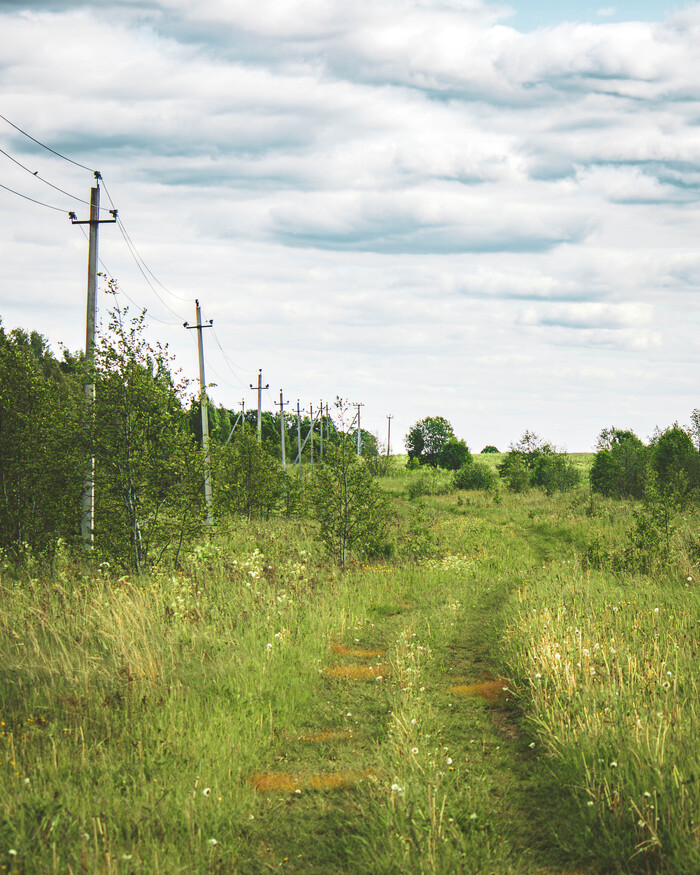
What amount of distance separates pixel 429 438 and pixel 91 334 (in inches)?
3289

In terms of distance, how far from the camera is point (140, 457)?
11.1 metres

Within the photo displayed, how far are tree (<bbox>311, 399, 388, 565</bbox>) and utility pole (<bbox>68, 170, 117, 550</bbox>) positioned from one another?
205 inches

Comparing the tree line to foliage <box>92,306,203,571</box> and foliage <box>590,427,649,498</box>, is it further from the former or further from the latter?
foliage <box>590,427,649,498</box>

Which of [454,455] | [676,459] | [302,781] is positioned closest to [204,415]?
[302,781]

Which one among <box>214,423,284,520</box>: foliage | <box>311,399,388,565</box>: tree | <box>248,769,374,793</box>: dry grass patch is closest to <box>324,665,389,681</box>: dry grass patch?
<box>248,769,374,793</box>: dry grass patch

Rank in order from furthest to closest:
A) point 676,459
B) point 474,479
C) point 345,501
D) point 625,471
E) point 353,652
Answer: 1. point 474,479
2. point 625,471
3. point 676,459
4. point 345,501
5. point 353,652

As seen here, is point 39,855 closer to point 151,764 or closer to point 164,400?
point 151,764

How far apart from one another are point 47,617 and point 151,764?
11.8 feet

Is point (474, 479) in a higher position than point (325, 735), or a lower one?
higher

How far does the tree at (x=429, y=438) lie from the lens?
9479 cm

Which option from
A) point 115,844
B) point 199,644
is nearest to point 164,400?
point 199,644

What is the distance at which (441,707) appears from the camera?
6547 millimetres

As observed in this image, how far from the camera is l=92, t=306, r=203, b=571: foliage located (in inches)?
436

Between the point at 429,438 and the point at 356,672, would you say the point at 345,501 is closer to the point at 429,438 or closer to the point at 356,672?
the point at 356,672
